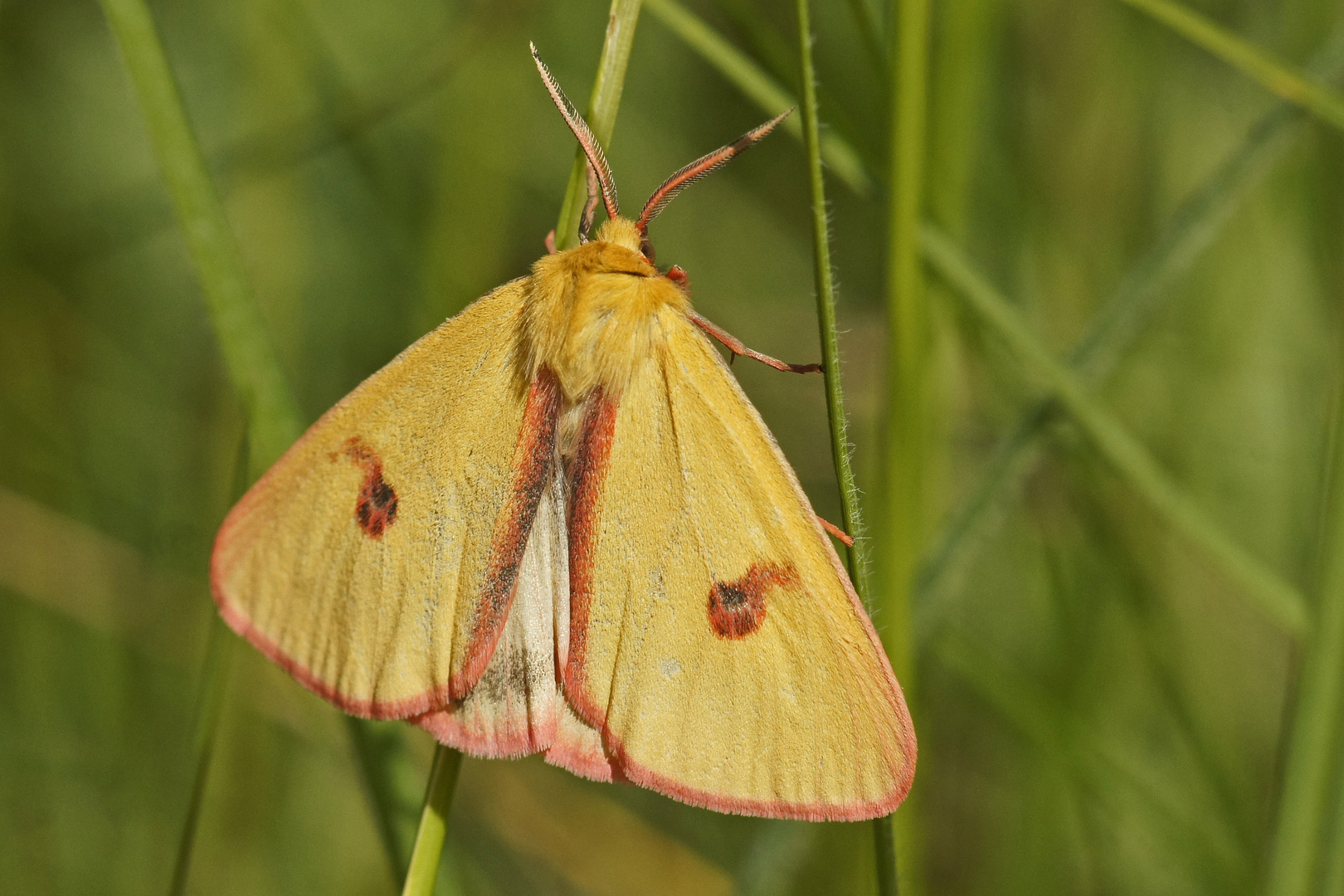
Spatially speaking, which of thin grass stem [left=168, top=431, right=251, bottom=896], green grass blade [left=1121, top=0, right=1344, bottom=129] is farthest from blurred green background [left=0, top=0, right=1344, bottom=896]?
thin grass stem [left=168, top=431, right=251, bottom=896]

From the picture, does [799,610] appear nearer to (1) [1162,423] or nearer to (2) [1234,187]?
(2) [1234,187]

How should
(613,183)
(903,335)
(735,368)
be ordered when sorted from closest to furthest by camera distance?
1. (903,335)
2. (613,183)
3. (735,368)

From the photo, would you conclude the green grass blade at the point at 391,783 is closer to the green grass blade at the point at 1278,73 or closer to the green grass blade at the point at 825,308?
the green grass blade at the point at 825,308

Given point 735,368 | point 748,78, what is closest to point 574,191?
point 748,78

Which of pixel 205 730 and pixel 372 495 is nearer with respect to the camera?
pixel 205 730

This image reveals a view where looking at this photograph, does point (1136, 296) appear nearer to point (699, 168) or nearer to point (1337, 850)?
point (699, 168)

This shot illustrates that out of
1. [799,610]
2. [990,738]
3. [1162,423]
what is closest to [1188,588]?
[1162,423]

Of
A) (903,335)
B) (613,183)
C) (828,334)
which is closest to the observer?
(828,334)
